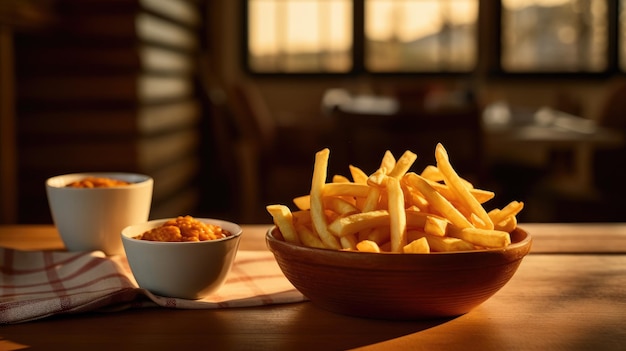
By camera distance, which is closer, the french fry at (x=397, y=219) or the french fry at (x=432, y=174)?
the french fry at (x=397, y=219)

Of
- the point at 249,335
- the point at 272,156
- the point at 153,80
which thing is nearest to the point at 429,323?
the point at 249,335

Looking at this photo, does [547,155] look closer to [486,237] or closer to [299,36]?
[299,36]

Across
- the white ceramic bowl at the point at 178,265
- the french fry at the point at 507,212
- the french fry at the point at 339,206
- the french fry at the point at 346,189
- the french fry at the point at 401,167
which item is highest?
the french fry at the point at 401,167

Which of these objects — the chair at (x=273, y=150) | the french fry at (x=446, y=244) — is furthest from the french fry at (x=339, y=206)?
the chair at (x=273, y=150)

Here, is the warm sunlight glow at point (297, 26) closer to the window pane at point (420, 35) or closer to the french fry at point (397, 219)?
the window pane at point (420, 35)

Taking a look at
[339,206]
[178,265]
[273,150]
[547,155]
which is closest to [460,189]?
[339,206]

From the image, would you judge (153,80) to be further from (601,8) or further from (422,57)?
(601,8)

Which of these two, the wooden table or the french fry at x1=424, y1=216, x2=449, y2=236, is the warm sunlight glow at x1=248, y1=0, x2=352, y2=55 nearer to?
the wooden table
